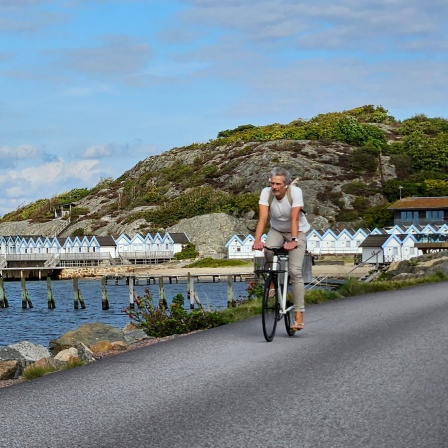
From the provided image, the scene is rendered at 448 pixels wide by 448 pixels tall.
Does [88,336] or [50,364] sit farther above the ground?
[50,364]

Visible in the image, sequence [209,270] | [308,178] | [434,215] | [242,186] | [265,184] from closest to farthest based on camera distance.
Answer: [209,270]
[434,215]
[308,178]
[265,184]
[242,186]

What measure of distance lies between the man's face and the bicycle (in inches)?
30.6

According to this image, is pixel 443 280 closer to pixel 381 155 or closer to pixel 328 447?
pixel 328 447

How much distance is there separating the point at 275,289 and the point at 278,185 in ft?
4.69

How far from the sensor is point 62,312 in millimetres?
56312

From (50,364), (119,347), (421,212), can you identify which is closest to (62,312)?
(119,347)

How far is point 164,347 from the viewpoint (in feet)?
35.9

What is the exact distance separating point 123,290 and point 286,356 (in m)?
72.4

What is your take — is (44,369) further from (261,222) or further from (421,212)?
(421,212)

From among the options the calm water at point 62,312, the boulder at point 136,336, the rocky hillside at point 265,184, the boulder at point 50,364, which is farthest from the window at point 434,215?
the boulder at point 50,364

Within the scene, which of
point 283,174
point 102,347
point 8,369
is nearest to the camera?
point 283,174

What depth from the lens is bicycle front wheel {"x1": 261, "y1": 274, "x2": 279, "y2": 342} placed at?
10.8m

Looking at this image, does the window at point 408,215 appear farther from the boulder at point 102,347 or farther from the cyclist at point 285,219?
the cyclist at point 285,219

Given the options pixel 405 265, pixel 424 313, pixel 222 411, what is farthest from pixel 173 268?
pixel 222 411
